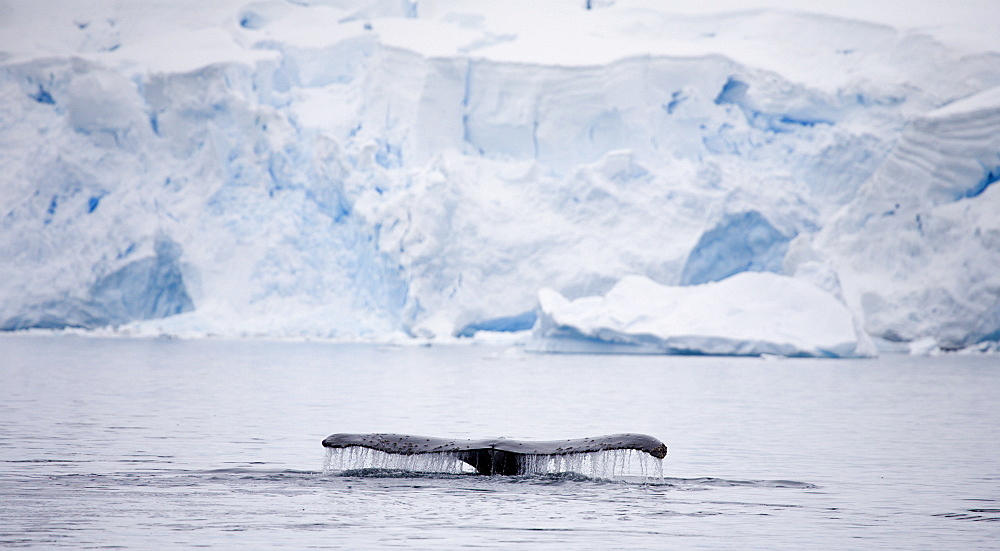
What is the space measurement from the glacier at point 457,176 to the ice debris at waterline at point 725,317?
2594mm

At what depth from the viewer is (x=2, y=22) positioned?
55.8 m

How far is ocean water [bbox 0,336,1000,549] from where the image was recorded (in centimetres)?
751

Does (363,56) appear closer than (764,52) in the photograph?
No

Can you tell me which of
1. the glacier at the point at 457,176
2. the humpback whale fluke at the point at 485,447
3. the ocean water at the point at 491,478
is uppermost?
the glacier at the point at 457,176

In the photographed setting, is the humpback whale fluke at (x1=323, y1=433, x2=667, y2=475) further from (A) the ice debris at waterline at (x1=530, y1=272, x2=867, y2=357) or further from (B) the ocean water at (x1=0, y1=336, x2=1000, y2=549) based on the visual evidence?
(A) the ice debris at waterline at (x1=530, y1=272, x2=867, y2=357)

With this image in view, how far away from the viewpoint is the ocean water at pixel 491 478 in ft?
24.6

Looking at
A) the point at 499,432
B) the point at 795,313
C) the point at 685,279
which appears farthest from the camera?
the point at 685,279

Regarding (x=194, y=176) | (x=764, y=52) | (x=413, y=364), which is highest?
(x=764, y=52)

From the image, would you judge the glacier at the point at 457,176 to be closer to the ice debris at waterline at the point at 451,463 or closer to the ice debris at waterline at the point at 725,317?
the ice debris at waterline at the point at 725,317

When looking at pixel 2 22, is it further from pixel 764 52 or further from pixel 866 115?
pixel 866 115

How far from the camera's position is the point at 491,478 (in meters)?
10.1

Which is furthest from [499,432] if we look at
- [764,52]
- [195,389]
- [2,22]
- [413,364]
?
[2,22]

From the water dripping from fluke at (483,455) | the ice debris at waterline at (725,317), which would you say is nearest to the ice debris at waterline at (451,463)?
the water dripping from fluke at (483,455)

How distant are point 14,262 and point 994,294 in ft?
119
